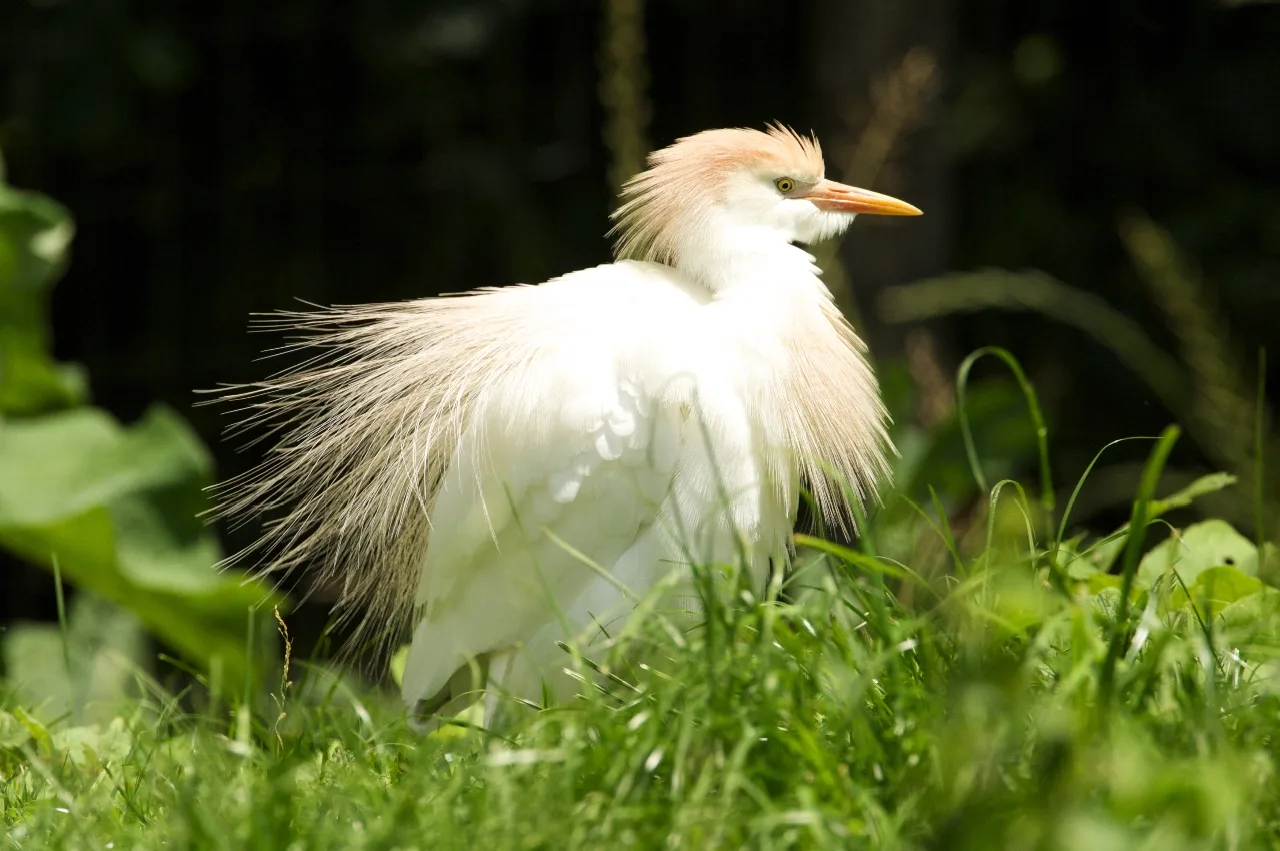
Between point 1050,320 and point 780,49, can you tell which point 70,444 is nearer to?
point 780,49

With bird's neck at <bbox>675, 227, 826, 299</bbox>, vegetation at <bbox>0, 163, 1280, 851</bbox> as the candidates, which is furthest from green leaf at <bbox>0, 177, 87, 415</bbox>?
bird's neck at <bbox>675, 227, 826, 299</bbox>

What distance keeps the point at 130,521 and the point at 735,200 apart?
166 centimetres

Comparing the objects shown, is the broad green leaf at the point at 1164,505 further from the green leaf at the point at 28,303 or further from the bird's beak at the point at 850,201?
the green leaf at the point at 28,303

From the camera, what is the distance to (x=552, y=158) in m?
5.00

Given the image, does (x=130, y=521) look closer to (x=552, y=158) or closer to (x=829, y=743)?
(x=829, y=743)

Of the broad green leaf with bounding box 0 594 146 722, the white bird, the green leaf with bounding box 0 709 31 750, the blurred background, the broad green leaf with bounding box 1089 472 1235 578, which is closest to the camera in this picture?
the broad green leaf with bounding box 1089 472 1235 578

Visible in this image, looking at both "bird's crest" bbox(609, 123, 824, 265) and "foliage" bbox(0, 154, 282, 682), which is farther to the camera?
"foliage" bbox(0, 154, 282, 682)

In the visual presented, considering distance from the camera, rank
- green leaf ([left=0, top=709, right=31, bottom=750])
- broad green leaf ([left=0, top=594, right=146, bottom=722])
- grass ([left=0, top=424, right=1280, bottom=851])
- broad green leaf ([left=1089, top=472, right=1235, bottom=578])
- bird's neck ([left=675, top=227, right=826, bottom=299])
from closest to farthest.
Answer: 1. grass ([left=0, top=424, right=1280, bottom=851])
2. broad green leaf ([left=1089, top=472, right=1235, bottom=578])
3. green leaf ([left=0, top=709, right=31, bottom=750])
4. bird's neck ([left=675, top=227, right=826, bottom=299])
5. broad green leaf ([left=0, top=594, right=146, bottom=722])

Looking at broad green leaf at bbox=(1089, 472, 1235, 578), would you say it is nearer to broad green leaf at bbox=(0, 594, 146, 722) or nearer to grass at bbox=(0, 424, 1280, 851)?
grass at bbox=(0, 424, 1280, 851)

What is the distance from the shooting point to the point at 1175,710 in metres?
1.32

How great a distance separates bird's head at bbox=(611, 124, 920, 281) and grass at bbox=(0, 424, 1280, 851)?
0.76 meters

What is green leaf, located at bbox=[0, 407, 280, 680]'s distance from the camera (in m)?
2.97

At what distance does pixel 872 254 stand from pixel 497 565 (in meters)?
2.60

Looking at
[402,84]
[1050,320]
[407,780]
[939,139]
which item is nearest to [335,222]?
[402,84]
